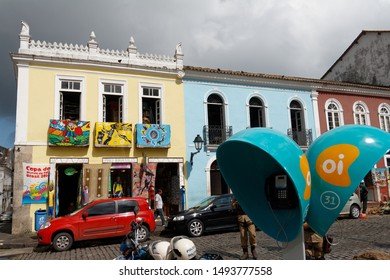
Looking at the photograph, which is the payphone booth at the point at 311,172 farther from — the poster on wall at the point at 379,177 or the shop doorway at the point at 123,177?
the poster on wall at the point at 379,177

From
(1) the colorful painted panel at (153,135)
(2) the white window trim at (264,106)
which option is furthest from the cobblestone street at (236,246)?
(2) the white window trim at (264,106)

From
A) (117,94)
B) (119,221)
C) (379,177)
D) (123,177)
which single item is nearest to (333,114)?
(379,177)

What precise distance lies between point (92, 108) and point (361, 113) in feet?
53.6

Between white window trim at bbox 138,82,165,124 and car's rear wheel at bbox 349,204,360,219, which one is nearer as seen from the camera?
car's rear wheel at bbox 349,204,360,219

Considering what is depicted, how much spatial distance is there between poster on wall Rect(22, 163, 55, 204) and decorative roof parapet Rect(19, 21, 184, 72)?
487 cm

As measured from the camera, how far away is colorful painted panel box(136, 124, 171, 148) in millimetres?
14891

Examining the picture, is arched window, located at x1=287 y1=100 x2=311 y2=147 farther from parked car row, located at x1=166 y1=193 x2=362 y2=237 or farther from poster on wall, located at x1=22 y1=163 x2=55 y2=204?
poster on wall, located at x1=22 y1=163 x2=55 y2=204

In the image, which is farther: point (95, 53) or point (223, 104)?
point (223, 104)

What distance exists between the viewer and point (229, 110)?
56.4 feet

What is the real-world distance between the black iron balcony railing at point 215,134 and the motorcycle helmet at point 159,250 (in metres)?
11.4

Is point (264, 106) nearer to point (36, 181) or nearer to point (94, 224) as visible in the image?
point (94, 224)

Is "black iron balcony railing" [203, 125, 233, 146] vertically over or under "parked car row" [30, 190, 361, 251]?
over

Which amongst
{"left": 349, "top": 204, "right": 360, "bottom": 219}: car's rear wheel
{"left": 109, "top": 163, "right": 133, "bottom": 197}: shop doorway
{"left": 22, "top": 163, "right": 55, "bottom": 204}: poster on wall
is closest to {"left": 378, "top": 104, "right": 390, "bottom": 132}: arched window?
{"left": 349, "top": 204, "right": 360, "bottom": 219}: car's rear wheel
